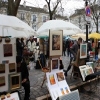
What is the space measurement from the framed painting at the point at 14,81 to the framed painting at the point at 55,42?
1.41 metres

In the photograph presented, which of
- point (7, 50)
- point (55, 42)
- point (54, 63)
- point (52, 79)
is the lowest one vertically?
point (52, 79)

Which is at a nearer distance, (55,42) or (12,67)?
(12,67)

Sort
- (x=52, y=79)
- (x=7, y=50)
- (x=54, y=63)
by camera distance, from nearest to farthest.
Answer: (x=7, y=50) → (x=52, y=79) → (x=54, y=63)

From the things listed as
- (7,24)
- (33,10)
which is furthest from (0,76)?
(33,10)

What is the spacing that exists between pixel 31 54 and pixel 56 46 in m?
7.73

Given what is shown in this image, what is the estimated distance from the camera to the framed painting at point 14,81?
4.02 meters

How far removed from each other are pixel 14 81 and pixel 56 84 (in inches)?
61.5

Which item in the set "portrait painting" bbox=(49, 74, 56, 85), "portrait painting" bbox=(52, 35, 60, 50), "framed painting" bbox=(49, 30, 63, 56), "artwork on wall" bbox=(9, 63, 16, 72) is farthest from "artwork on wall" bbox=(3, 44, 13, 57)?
"portrait painting" bbox=(49, 74, 56, 85)

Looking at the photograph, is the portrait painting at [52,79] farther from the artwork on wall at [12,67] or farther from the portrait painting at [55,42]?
the artwork on wall at [12,67]

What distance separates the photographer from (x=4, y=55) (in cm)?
395

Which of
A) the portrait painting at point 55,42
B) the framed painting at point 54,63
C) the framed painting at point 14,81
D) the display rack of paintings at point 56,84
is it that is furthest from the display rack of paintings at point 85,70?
the framed painting at point 14,81

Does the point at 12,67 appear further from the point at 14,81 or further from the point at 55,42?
the point at 55,42

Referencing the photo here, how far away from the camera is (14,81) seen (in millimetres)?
4082

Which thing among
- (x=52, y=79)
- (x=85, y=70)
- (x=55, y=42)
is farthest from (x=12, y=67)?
(x=85, y=70)
